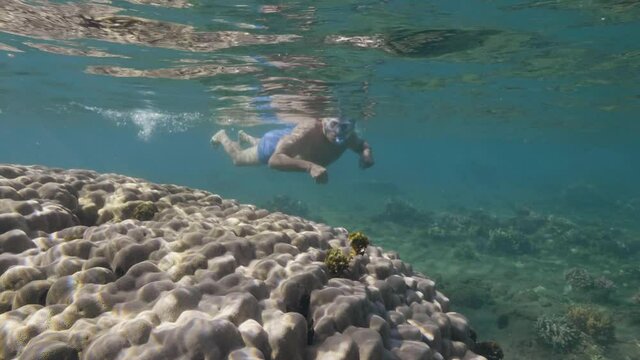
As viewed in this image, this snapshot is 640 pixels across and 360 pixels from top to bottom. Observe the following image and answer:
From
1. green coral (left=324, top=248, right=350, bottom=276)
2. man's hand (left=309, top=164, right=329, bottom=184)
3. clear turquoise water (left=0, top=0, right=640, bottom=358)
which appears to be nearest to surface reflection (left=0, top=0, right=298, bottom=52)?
clear turquoise water (left=0, top=0, right=640, bottom=358)

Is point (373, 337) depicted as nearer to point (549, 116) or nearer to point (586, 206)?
point (549, 116)

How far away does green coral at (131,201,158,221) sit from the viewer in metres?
5.34

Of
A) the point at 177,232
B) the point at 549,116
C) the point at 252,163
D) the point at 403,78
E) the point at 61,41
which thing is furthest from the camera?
the point at 549,116

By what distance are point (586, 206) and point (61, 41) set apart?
130 ft

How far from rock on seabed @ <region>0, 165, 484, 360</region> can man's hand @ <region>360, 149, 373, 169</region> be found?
206 inches

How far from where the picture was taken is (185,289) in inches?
134

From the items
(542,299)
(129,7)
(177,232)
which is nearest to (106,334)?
(177,232)

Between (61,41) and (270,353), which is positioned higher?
(61,41)

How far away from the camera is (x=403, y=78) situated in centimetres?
2078

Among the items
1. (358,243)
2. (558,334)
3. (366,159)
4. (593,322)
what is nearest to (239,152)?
(366,159)

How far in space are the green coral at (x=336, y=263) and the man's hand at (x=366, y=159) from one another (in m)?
6.29

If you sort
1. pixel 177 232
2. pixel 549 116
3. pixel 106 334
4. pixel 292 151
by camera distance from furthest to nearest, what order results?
1. pixel 549 116
2. pixel 292 151
3. pixel 177 232
4. pixel 106 334

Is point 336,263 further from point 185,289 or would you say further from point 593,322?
point 593,322

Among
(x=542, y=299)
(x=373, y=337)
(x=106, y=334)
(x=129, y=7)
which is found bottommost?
(x=542, y=299)
